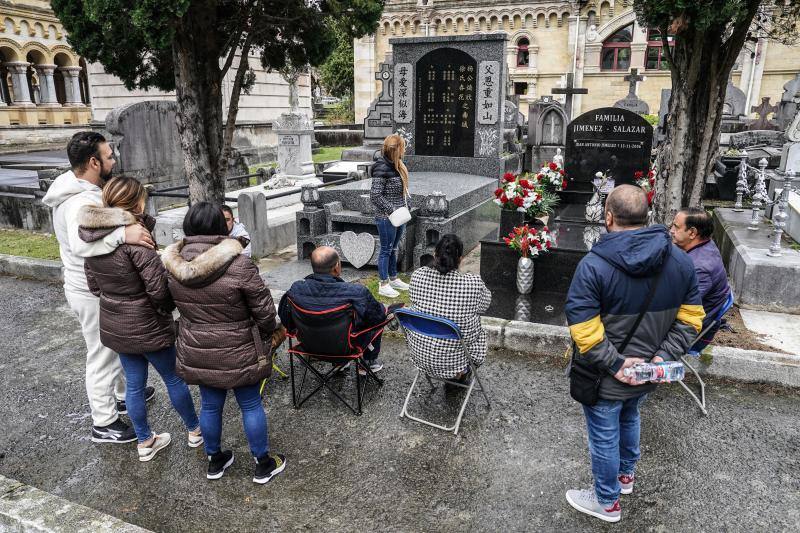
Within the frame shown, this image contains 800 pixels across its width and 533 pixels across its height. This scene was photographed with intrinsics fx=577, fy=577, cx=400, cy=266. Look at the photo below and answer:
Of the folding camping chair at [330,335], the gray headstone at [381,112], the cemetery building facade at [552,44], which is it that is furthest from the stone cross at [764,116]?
the folding camping chair at [330,335]

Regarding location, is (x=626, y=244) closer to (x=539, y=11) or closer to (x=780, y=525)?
(x=780, y=525)

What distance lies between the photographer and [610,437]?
3002mm

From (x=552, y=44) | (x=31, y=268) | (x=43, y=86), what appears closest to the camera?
(x=31, y=268)

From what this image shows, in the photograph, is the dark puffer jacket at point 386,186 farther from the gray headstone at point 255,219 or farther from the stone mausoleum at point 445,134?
the gray headstone at point 255,219

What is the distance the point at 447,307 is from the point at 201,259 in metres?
1.65

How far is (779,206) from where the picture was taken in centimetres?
614

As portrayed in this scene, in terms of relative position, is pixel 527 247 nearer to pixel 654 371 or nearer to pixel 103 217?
pixel 654 371

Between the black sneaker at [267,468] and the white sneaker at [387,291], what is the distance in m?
3.13

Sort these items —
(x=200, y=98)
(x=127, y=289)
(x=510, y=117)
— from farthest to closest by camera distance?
1. (x=510, y=117)
2. (x=200, y=98)
3. (x=127, y=289)

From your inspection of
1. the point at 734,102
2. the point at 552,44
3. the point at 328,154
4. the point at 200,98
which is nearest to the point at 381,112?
the point at 200,98

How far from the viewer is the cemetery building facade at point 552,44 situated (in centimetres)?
3391

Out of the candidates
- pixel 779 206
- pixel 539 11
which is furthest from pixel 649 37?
pixel 779 206

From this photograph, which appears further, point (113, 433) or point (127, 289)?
point (113, 433)

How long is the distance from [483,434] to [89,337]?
2.79 m
